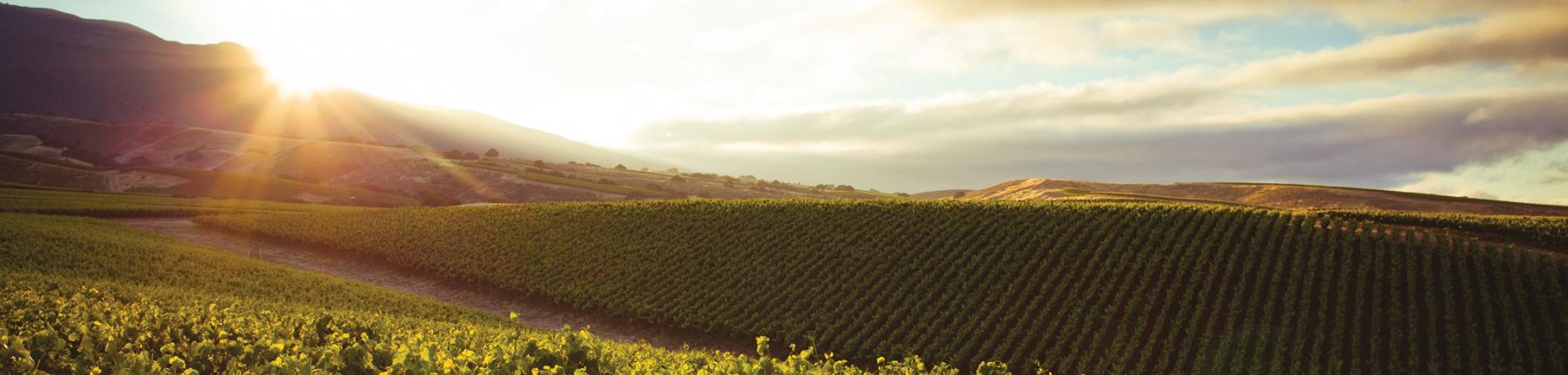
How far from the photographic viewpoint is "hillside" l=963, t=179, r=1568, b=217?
163 feet

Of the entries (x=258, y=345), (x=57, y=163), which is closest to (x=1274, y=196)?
(x=258, y=345)

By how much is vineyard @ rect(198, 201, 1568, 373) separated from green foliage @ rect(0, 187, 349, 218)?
27085mm

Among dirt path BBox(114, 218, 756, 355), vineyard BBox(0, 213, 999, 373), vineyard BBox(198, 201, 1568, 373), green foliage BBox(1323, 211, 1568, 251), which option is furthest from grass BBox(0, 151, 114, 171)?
green foliage BBox(1323, 211, 1568, 251)

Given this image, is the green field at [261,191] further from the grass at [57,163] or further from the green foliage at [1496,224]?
the green foliage at [1496,224]

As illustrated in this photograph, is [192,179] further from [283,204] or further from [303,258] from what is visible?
[303,258]

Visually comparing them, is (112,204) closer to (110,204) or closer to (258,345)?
(110,204)

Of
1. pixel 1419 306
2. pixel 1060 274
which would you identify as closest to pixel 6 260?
pixel 1060 274

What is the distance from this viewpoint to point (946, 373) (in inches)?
395

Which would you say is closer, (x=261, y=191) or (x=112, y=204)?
(x=112, y=204)

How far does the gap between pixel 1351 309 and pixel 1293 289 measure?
1.52 meters

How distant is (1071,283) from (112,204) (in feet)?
212

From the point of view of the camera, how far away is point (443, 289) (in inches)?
1419

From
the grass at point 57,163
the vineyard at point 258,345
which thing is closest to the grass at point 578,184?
the grass at point 57,163

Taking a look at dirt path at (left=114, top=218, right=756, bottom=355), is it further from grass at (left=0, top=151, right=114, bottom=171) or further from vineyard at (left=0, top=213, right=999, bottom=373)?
grass at (left=0, top=151, right=114, bottom=171)
